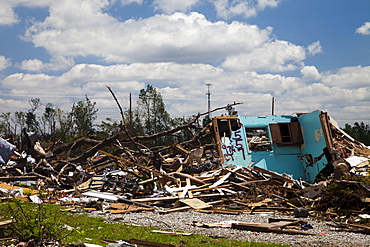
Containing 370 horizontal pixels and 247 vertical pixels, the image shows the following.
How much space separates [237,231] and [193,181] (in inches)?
221

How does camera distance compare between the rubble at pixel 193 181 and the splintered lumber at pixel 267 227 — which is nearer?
the splintered lumber at pixel 267 227

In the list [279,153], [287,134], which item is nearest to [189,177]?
[279,153]

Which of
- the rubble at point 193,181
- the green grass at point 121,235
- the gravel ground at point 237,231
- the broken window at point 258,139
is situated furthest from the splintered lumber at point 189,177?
the broken window at point 258,139

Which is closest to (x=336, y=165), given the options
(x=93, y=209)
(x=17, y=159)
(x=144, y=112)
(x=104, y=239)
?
(x=93, y=209)

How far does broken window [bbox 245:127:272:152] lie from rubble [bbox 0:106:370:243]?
0.05 meters

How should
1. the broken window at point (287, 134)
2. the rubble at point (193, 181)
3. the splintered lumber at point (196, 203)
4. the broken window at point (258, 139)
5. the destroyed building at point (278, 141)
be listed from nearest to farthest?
A: the rubble at point (193, 181)
the splintered lumber at point (196, 203)
the destroyed building at point (278, 141)
the broken window at point (287, 134)
the broken window at point (258, 139)

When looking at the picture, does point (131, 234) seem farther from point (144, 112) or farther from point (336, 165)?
point (144, 112)

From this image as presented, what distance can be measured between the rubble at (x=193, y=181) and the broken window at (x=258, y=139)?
2.0 inches

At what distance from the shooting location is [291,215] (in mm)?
11062

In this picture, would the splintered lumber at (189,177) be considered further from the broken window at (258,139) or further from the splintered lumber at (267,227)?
the broken window at (258,139)

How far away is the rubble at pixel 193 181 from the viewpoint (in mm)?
11547

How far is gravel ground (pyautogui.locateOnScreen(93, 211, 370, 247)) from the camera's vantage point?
24.4 feet

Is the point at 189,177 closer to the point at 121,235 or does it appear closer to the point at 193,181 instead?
the point at 193,181

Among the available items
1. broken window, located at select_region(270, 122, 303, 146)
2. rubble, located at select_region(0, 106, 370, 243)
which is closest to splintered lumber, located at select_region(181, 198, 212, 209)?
rubble, located at select_region(0, 106, 370, 243)
